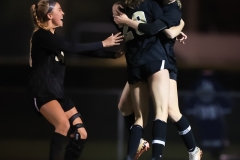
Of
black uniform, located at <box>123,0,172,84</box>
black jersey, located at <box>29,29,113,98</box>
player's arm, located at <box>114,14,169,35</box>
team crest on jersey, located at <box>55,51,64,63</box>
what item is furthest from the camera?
team crest on jersey, located at <box>55,51,64,63</box>

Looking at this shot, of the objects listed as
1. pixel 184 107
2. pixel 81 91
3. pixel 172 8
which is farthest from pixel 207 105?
pixel 172 8

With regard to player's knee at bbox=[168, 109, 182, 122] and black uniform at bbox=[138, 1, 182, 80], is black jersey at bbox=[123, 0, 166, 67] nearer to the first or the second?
black uniform at bbox=[138, 1, 182, 80]

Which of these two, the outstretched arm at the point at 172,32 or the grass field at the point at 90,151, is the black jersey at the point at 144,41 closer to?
the outstretched arm at the point at 172,32

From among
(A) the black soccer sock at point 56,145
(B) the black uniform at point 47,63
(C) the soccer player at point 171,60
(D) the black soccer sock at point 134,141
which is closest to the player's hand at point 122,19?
(C) the soccer player at point 171,60

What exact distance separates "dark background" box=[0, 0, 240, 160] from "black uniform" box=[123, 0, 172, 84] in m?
2.41

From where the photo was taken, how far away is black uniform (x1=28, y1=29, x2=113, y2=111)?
6.12m

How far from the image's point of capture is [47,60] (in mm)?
6180

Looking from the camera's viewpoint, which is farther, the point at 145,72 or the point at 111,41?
the point at 111,41

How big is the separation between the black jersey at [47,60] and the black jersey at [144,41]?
28cm

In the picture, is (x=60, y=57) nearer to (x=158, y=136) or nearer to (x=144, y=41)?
(x=144, y=41)

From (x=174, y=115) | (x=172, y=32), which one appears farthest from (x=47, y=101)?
(x=172, y=32)

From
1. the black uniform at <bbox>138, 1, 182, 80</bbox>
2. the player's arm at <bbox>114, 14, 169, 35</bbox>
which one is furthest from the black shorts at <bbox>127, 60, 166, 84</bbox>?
the player's arm at <bbox>114, 14, 169, 35</bbox>

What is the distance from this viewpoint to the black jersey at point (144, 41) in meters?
6.04

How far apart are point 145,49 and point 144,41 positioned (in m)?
0.07
